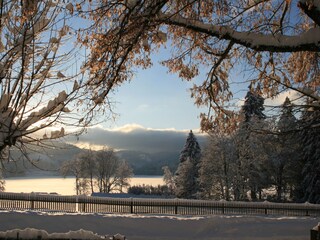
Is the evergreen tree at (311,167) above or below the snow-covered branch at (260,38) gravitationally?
below

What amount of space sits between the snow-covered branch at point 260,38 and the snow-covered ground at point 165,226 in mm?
9875

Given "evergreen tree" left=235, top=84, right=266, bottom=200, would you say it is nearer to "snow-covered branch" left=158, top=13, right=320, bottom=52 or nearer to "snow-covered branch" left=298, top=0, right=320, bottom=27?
"snow-covered branch" left=158, top=13, right=320, bottom=52

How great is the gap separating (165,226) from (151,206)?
753 cm

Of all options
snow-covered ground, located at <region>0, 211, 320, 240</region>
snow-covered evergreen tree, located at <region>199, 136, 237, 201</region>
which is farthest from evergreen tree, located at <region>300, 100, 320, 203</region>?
snow-covered ground, located at <region>0, 211, 320, 240</region>

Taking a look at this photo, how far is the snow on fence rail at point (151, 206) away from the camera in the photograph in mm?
22578

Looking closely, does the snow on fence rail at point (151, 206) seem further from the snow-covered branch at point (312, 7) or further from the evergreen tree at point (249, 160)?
the snow-covered branch at point (312, 7)

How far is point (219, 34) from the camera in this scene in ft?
20.8

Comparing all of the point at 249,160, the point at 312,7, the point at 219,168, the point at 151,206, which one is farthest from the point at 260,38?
the point at 219,168

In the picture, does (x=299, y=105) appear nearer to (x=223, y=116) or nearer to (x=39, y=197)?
(x=223, y=116)

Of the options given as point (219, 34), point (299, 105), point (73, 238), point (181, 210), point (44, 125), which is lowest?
point (181, 210)

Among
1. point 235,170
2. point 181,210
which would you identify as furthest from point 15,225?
point 235,170

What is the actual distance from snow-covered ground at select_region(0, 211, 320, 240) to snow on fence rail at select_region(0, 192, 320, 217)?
6606mm

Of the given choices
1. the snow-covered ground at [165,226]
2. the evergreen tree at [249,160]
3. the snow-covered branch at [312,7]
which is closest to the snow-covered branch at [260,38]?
the snow-covered branch at [312,7]

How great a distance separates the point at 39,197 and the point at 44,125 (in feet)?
61.5
